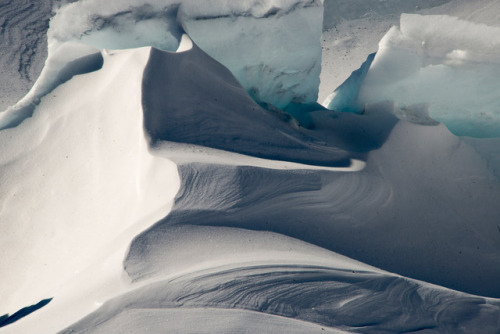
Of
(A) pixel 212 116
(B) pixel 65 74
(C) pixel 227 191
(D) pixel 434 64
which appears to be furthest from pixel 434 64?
(B) pixel 65 74

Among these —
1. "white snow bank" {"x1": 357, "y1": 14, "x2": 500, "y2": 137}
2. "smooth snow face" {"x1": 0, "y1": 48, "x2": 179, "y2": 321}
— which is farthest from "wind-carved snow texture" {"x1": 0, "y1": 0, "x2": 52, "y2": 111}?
"white snow bank" {"x1": 357, "y1": 14, "x2": 500, "y2": 137}

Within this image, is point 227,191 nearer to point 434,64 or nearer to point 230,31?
point 230,31

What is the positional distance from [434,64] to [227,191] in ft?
3.90

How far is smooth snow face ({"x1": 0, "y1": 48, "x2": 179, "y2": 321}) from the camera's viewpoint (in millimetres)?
1429

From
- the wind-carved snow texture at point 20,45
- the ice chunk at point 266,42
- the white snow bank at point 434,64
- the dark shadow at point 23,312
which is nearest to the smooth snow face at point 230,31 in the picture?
the ice chunk at point 266,42

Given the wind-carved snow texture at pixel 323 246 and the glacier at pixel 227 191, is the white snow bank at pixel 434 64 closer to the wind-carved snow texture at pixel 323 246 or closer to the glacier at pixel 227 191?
the glacier at pixel 227 191

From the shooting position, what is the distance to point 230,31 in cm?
190

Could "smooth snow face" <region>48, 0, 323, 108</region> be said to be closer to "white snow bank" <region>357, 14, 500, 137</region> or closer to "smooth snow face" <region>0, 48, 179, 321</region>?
"smooth snow face" <region>0, 48, 179, 321</region>

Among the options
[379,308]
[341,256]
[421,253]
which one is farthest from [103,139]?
[421,253]

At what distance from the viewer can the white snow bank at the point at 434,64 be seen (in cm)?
201

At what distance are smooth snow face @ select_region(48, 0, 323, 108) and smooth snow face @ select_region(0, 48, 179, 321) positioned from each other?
172 mm

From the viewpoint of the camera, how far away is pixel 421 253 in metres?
1.62

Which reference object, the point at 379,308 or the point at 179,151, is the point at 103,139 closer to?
the point at 179,151

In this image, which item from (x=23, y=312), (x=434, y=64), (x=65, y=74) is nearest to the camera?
(x=23, y=312)
